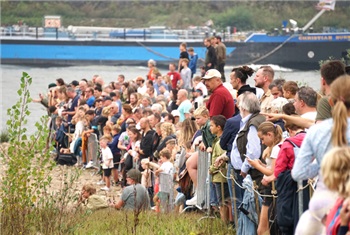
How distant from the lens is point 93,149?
20.8 meters

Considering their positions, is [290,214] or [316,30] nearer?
[290,214]

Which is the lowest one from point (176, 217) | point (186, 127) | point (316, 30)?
point (176, 217)

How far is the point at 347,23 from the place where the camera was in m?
64.6

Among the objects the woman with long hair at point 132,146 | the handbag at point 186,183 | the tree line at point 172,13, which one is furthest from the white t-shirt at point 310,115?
the tree line at point 172,13

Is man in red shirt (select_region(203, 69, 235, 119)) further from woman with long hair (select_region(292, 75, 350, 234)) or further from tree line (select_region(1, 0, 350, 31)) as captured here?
tree line (select_region(1, 0, 350, 31))

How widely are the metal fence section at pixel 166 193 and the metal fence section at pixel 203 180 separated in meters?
1.49

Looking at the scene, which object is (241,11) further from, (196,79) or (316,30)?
(196,79)

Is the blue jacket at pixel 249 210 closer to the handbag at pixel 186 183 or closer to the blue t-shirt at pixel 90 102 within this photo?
the handbag at pixel 186 183

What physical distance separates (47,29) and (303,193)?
74300 mm

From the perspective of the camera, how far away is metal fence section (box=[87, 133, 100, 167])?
20.5 m

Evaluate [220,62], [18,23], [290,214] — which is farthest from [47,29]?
[290,214]

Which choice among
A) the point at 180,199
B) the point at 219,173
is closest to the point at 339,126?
the point at 219,173

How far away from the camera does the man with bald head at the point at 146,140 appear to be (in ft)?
52.5

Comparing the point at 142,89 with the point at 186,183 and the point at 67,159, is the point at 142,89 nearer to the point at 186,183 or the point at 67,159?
the point at 67,159
